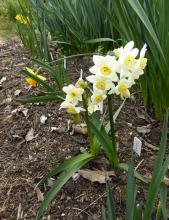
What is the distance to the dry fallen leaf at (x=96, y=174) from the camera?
1773 mm

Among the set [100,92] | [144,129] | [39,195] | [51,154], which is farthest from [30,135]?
[100,92]

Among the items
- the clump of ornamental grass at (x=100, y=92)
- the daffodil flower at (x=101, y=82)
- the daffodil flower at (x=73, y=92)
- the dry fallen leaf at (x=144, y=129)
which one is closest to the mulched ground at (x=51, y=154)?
the dry fallen leaf at (x=144, y=129)

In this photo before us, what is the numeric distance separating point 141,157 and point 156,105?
1.14 ft

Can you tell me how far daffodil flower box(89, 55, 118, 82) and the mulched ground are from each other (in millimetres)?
621

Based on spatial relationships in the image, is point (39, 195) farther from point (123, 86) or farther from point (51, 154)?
point (123, 86)

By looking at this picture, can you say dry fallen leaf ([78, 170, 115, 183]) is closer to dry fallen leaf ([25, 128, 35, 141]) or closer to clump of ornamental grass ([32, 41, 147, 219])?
clump of ornamental grass ([32, 41, 147, 219])

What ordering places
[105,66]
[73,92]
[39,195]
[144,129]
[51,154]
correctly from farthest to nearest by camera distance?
[144,129], [51,154], [39,195], [73,92], [105,66]

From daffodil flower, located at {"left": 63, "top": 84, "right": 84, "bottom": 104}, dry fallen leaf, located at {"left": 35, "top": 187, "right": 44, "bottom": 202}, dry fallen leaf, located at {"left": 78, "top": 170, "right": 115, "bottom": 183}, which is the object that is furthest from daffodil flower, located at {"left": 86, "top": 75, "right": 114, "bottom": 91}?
dry fallen leaf, located at {"left": 35, "top": 187, "right": 44, "bottom": 202}

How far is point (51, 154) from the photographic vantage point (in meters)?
2.00

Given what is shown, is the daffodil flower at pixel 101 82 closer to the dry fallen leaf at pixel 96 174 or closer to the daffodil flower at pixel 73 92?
the daffodil flower at pixel 73 92

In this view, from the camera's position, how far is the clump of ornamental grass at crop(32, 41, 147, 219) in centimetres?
137

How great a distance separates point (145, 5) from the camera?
1.90 m

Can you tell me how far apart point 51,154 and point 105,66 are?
802 millimetres

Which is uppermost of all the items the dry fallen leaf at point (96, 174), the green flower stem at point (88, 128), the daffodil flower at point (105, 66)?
the daffodil flower at point (105, 66)
